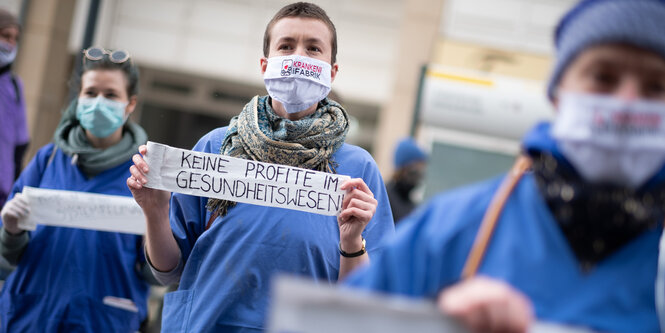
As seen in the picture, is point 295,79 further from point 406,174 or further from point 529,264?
point 406,174

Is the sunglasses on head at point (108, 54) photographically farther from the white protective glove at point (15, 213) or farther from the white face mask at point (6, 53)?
the white face mask at point (6, 53)

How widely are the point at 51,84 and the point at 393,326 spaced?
12097 mm

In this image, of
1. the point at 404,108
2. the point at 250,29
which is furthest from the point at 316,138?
the point at 250,29

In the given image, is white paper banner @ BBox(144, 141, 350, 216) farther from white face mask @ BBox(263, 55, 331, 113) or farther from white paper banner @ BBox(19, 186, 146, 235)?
white paper banner @ BBox(19, 186, 146, 235)

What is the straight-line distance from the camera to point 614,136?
167cm

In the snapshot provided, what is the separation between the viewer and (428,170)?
8969 millimetres

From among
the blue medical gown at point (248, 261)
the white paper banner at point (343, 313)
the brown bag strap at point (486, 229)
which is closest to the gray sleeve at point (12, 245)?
the blue medical gown at point (248, 261)

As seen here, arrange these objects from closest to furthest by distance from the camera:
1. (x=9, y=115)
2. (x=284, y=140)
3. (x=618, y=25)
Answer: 1. (x=618, y=25)
2. (x=284, y=140)
3. (x=9, y=115)

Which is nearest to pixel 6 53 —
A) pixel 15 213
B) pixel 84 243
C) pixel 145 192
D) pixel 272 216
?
pixel 15 213

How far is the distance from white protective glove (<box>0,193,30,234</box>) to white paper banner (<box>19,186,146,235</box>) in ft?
0.07

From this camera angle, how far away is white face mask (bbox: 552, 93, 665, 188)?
165 cm

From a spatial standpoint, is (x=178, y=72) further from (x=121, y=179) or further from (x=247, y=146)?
(x=247, y=146)

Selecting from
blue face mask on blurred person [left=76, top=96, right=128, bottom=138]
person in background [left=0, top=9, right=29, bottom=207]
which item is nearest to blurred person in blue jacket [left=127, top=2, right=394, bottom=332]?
blue face mask on blurred person [left=76, top=96, right=128, bottom=138]

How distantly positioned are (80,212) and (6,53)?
1.93m
